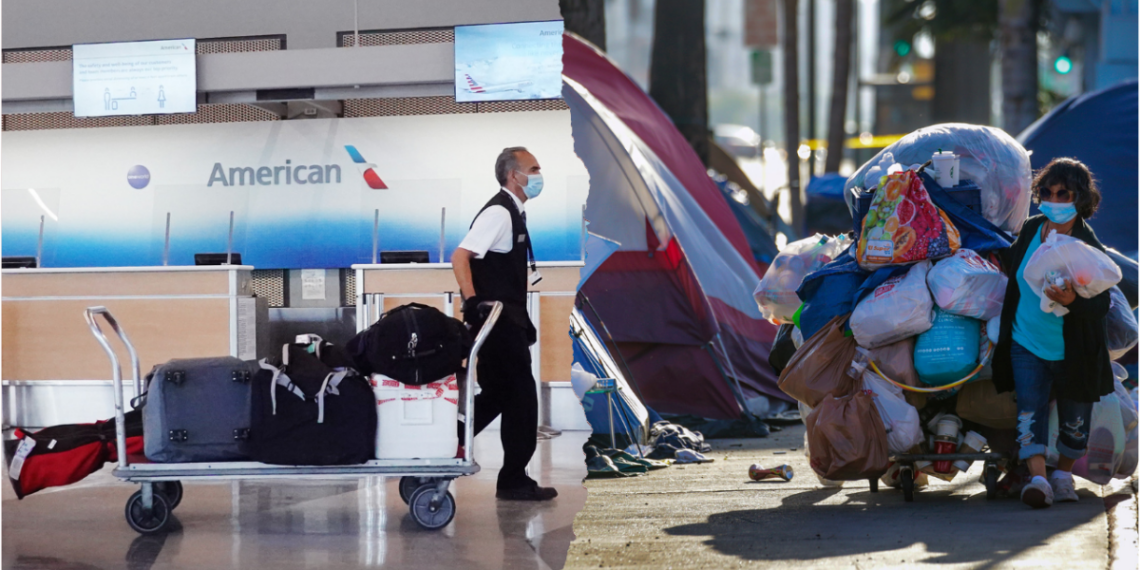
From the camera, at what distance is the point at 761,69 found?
65.5ft

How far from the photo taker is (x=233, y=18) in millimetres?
5965

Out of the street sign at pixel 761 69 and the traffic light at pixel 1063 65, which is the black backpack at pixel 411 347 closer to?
the traffic light at pixel 1063 65

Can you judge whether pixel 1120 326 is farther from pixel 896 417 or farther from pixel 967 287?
pixel 896 417

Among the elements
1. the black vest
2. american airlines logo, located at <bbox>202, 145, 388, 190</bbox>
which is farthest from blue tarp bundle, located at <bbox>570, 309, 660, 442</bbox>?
american airlines logo, located at <bbox>202, 145, 388, 190</bbox>

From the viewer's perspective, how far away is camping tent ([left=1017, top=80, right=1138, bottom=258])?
10.2 metres

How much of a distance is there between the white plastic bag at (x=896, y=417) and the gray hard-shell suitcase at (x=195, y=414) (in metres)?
2.61

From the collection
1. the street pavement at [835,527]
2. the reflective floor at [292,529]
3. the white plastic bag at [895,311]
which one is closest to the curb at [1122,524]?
the street pavement at [835,527]

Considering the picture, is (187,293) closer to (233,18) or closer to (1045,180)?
(233,18)

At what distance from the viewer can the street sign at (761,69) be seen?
19.9 m

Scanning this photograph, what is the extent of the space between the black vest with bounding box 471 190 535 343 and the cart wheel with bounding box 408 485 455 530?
902 millimetres

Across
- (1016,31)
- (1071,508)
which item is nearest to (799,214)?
(1016,31)

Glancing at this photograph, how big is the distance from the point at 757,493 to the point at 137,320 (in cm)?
356

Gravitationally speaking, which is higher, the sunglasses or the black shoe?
the sunglasses

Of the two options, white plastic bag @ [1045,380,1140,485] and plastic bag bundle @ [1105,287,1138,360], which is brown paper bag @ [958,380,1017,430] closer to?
white plastic bag @ [1045,380,1140,485]
